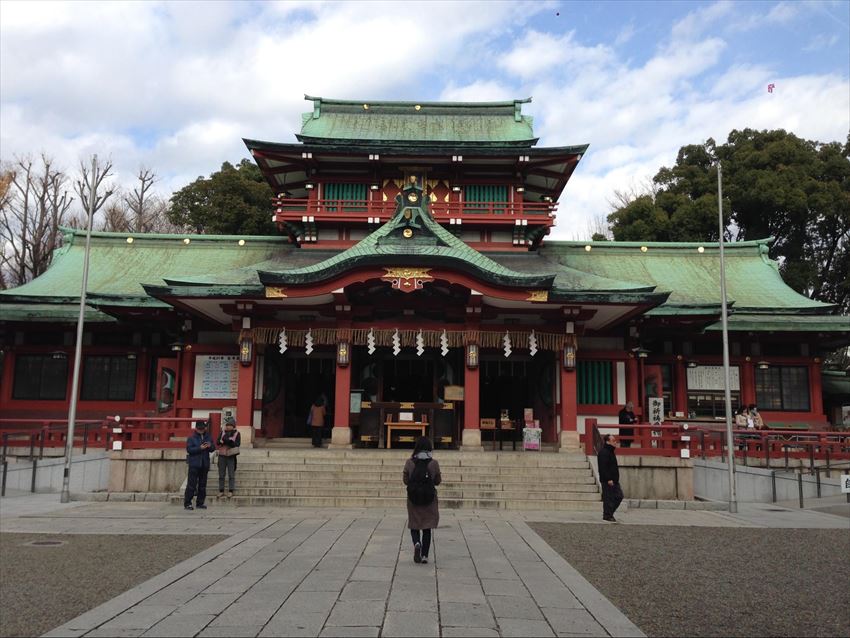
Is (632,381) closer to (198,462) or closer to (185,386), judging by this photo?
(198,462)

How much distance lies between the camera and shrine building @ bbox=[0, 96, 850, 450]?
19828 mm

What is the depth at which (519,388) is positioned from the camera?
79.7ft

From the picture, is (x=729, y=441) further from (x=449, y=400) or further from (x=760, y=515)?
(x=449, y=400)

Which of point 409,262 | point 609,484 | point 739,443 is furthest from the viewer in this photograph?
point 739,443

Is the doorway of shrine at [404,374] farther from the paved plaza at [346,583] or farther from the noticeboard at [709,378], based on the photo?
the noticeboard at [709,378]

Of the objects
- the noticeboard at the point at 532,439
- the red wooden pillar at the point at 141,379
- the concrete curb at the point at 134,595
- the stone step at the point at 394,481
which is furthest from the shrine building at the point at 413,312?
the concrete curb at the point at 134,595

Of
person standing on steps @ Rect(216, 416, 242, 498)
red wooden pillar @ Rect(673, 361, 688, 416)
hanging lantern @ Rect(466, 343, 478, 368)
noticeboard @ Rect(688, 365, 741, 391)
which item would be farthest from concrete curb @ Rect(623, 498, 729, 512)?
person standing on steps @ Rect(216, 416, 242, 498)

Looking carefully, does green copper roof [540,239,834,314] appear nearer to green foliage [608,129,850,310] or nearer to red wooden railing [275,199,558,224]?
red wooden railing [275,199,558,224]

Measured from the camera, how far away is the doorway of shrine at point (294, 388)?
22.4m

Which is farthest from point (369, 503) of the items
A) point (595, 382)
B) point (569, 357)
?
point (595, 382)

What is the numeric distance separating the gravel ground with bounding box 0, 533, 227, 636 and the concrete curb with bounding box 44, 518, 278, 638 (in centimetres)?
19

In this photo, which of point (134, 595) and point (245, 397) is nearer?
point (134, 595)

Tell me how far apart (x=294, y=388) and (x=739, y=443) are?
15.1 m

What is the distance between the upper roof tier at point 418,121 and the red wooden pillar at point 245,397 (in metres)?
11.7
